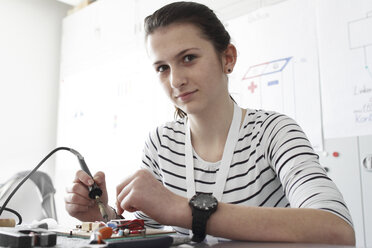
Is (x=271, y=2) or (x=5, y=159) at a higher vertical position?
(x=271, y=2)

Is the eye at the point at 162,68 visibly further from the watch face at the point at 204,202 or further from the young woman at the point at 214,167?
the watch face at the point at 204,202

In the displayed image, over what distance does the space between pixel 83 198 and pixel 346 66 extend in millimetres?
1122

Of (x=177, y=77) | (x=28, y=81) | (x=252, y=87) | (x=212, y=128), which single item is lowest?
(x=212, y=128)

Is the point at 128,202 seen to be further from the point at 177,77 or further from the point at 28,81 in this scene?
the point at 28,81

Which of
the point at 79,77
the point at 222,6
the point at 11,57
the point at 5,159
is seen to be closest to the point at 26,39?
the point at 11,57

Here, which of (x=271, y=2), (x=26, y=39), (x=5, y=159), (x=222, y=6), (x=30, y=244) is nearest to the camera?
(x=30, y=244)

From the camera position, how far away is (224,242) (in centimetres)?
61

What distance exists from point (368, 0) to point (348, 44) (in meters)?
0.17

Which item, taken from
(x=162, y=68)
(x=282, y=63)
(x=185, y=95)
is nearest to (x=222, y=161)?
(x=185, y=95)

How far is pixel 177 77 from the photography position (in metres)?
0.93

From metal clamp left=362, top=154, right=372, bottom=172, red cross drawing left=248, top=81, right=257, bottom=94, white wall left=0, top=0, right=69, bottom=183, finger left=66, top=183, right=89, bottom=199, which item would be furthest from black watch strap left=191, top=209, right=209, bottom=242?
white wall left=0, top=0, right=69, bottom=183

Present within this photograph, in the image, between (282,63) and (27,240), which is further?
(282,63)

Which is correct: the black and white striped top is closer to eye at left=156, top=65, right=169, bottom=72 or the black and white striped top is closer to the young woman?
the young woman

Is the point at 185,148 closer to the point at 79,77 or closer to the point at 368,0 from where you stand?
the point at 368,0
